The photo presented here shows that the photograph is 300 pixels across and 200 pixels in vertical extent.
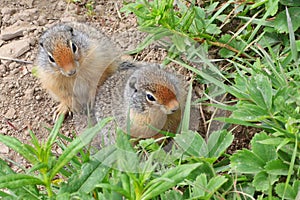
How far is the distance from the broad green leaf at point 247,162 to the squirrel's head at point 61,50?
1346mm

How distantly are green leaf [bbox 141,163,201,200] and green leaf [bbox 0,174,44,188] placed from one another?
0.52 m

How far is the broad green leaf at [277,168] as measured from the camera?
2805 mm

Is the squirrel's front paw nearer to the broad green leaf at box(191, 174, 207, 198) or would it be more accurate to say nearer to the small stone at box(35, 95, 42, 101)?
the small stone at box(35, 95, 42, 101)

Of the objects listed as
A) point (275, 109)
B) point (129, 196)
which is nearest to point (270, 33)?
point (275, 109)

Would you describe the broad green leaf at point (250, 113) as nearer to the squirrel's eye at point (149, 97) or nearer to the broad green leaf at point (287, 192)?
the broad green leaf at point (287, 192)

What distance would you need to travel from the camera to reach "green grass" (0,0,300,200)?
8.88 ft

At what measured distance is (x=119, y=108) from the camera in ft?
12.2

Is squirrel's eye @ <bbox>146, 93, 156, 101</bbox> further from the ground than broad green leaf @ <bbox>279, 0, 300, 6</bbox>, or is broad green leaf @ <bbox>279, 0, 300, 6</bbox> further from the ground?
broad green leaf @ <bbox>279, 0, 300, 6</bbox>

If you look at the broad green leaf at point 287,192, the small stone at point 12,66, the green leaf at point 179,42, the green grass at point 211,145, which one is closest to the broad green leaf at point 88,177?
the green grass at point 211,145

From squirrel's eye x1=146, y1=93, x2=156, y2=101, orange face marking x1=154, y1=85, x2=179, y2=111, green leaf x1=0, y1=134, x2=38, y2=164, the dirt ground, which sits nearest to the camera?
green leaf x1=0, y1=134, x2=38, y2=164

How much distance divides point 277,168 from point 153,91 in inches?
33.7

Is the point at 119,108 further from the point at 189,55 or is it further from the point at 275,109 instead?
the point at 275,109

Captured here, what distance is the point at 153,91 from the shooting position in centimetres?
329

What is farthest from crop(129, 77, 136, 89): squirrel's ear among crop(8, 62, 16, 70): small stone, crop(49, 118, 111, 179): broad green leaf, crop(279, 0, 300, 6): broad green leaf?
crop(8, 62, 16, 70): small stone
